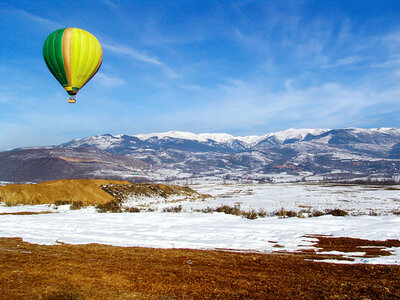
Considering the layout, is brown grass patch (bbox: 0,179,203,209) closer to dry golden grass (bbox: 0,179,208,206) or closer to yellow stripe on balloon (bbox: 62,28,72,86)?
dry golden grass (bbox: 0,179,208,206)

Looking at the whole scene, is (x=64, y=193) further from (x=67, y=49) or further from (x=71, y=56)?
(x=67, y=49)

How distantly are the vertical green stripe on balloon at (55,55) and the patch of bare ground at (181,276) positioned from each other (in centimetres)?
1919

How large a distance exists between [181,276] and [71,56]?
75.6ft

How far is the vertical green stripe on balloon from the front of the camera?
24.6 metres

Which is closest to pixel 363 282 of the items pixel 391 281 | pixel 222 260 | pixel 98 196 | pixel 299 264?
pixel 391 281

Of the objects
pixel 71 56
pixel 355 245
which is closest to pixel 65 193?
pixel 71 56

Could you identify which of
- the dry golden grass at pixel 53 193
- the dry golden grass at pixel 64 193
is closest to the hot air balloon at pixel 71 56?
the dry golden grass at pixel 64 193

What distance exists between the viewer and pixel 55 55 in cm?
2469

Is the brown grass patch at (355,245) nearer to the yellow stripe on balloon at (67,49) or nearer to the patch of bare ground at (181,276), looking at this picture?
the patch of bare ground at (181,276)

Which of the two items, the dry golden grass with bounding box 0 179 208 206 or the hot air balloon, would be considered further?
the dry golden grass with bounding box 0 179 208 206

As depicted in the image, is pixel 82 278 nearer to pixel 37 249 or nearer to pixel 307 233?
pixel 37 249

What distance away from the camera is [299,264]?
312 inches

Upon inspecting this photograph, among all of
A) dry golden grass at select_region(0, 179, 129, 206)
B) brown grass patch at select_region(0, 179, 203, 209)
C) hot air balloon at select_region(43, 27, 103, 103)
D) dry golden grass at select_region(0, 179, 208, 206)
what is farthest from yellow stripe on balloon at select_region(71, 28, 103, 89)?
dry golden grass at select_region(0, 179, 129, 206)

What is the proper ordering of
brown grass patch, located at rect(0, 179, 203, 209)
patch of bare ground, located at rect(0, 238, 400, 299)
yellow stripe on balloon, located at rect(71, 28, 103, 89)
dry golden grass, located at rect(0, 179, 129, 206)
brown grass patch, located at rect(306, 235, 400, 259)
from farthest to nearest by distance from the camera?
1. dry golden grass, located at rect(0, 179, 129, 206)
2. brown grass patch, located at rect(0, 179, 203, 209)
3. yellow stripe on balloon, located at rect(71, 28, 103, 89)
4. brown grass patch, located at rect(306, 235, 400, 259)
5. patch of bare ground, located at rect(0, 238, 400, 299)
